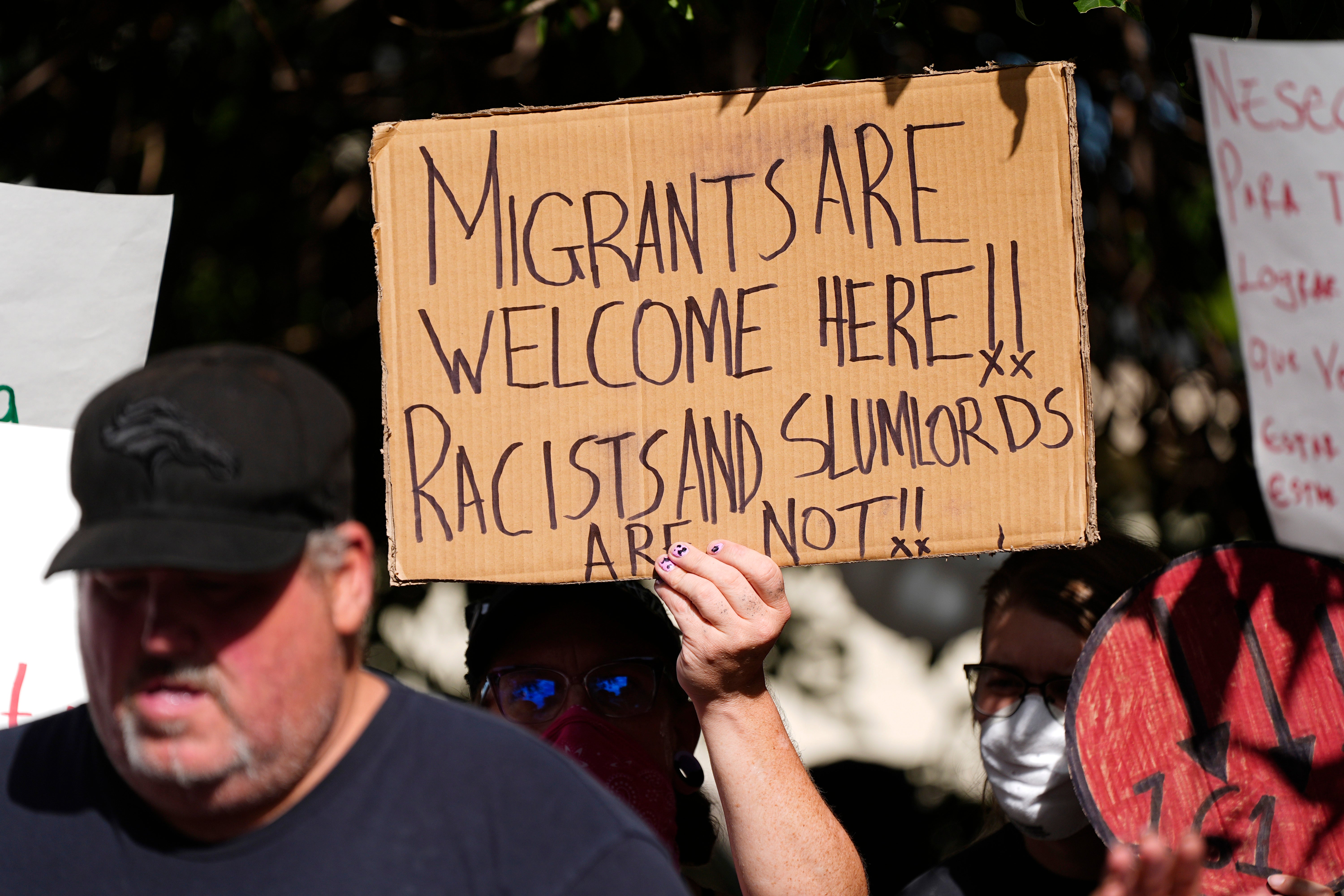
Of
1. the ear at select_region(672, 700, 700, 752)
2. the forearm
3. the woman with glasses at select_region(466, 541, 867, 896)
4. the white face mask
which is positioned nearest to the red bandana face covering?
the woman with glasses at select_region(466, 541, 867, 896)

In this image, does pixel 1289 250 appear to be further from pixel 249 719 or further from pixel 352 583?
pixel 249 719

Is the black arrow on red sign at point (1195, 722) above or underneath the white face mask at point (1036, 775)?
above

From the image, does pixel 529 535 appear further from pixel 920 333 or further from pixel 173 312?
pixel 173 312

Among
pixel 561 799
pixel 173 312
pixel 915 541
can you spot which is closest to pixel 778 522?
pixel 915 541

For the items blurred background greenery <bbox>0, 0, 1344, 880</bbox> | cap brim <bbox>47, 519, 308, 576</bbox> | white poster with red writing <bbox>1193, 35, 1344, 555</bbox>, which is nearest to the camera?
cap brim <bbox>47, 519, 308, 576</bbox>

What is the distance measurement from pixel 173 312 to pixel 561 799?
104 inches

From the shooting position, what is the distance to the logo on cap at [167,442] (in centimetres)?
104

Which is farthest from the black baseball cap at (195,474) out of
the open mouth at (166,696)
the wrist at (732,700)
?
the wrist at (732,700)

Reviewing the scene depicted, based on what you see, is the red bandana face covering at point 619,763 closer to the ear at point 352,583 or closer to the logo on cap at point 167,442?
the ear at point 352,583

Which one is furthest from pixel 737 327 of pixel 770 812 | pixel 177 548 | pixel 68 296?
pixel 68 296

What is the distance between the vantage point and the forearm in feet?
5.15

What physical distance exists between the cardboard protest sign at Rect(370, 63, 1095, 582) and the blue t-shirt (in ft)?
1.72

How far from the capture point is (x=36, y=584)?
69.0 inches

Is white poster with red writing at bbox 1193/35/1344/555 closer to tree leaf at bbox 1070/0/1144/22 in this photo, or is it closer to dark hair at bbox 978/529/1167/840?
tree leaf at bbox 1070/0/1144/22
